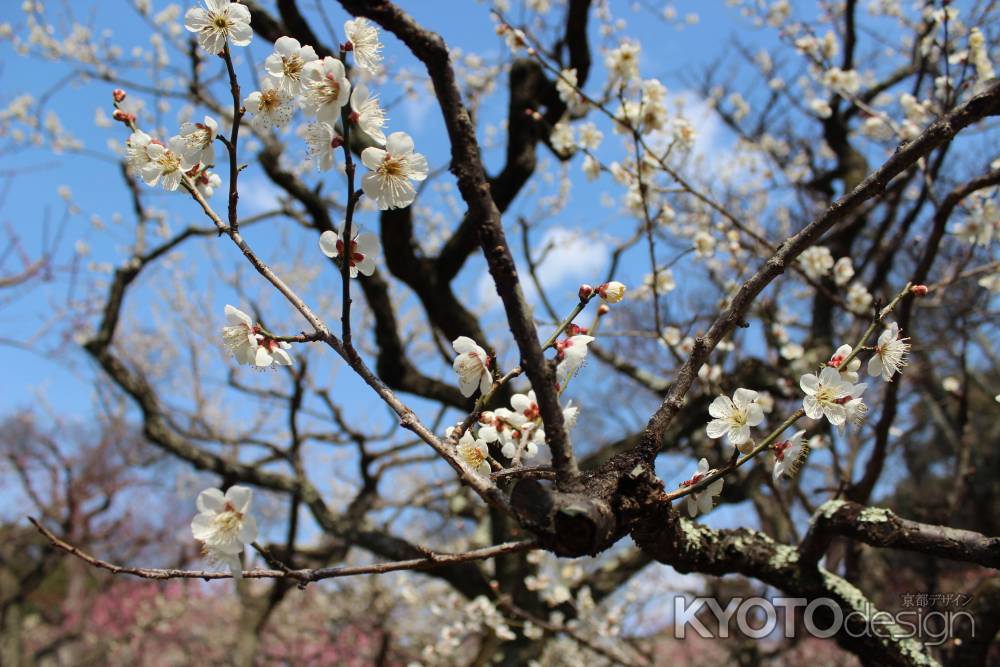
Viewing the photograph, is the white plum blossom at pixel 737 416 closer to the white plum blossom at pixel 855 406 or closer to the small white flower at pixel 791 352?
the white plum blossom at pixel 855 406

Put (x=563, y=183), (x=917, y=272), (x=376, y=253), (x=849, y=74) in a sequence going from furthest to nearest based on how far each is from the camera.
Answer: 1. (x=563, y=183)
2. (x=849, y=74)
3. (x=917, y=272)
4. (x=376, y=253)

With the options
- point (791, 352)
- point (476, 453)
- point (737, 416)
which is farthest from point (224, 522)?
point (791, 352)

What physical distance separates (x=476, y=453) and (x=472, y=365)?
0.17 metres

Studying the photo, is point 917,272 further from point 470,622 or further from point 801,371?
point 470,622

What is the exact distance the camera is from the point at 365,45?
4.03ft

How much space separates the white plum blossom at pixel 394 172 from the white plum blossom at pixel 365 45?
18 cm

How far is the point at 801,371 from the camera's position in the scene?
3.98m

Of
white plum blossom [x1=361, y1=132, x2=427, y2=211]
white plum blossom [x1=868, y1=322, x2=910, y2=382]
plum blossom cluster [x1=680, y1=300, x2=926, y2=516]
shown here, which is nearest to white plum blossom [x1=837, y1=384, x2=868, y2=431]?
plum blossom cluster [x1=680, y1=300, x2=926, y2=516]

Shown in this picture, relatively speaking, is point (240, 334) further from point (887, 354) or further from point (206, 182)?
point (887, 354)

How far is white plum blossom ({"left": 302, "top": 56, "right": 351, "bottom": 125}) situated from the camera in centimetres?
104

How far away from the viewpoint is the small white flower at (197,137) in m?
1.26

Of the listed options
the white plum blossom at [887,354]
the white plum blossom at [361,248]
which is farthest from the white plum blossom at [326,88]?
the white plum blossom at [887,354]

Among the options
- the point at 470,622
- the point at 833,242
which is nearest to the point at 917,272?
the point at 833,242

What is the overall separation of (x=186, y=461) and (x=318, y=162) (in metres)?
4.31
